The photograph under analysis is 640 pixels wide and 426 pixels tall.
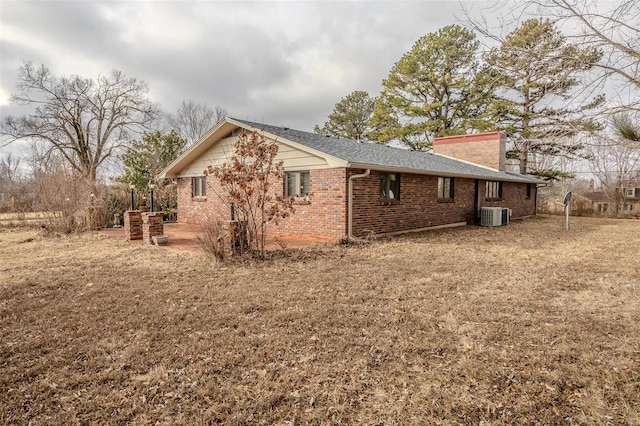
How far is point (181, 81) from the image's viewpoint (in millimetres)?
21938

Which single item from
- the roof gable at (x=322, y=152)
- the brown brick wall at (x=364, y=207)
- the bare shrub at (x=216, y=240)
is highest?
the roof gable at (x=322, y=152)

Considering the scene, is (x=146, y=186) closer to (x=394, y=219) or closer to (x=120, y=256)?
(x=120, y=256)

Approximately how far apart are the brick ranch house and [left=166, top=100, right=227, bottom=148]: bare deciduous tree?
23836 mm

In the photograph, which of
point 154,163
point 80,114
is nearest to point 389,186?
point 154,163

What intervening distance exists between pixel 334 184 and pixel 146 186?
44.9 feet

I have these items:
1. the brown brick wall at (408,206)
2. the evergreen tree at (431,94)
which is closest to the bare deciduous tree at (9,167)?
the evergreen tree at (431,94)

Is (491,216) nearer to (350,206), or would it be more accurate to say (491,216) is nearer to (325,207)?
(350,206)

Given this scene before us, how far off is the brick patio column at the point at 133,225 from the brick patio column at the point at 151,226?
1.91 feet

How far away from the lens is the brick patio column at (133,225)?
10195 millimetres

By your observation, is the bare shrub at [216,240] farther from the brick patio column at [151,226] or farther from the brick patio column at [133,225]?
the brick patio column at [133,225]

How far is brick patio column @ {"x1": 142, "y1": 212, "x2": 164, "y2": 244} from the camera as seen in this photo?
9.55m

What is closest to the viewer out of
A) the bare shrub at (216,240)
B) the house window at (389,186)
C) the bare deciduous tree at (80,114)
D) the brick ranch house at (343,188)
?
the bare shrub at (216,240)

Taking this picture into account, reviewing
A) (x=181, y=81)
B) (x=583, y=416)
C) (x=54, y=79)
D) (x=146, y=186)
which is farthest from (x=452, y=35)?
(x=54, y=79)

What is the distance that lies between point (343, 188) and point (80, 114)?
27280 millimetres
